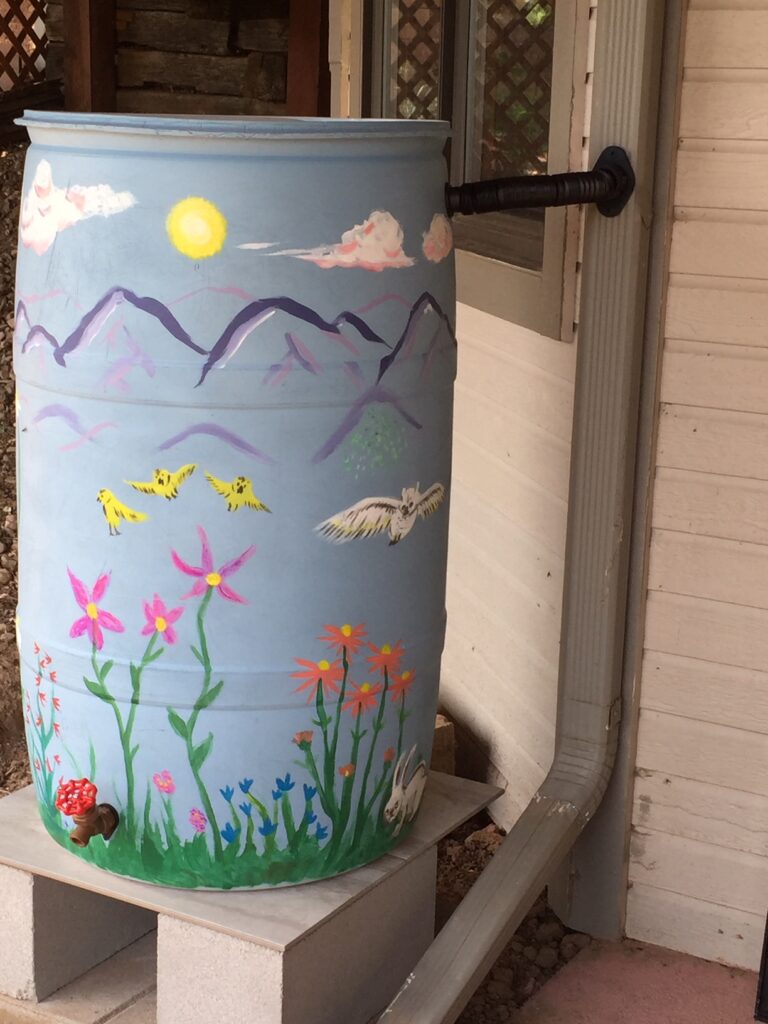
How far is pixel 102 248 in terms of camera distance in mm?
1768

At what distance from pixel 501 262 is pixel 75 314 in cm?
95

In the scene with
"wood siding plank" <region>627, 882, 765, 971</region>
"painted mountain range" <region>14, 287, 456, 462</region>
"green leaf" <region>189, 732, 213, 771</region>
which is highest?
"painted mountain range" <region>14, 287, 456, 462</region>

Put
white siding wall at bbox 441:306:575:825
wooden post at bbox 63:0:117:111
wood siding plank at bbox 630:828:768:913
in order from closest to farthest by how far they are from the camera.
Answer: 1. wood siding plank at bbox 630:828:768:913
2. white siding wall at bbox 441:306:575:825
3. wooden post at bbox 63:0:117:111

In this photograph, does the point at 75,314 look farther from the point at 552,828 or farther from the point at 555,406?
the point at 552,828

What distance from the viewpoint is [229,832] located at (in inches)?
75.7

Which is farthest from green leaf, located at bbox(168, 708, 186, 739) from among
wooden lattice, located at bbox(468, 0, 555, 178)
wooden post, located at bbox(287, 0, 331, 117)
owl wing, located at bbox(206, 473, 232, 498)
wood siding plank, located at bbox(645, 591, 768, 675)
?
wooden post, located at bbox(287, 0, 331, 117)

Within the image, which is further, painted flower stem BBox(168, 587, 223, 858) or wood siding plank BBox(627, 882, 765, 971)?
wood siding plank BBox(627, 882, 765, 971)

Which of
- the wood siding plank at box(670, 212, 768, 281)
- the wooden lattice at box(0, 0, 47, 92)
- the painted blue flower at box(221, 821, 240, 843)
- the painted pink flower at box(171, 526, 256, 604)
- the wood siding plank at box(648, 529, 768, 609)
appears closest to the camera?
the painted pink flower at box(171, 526, 256, 604)

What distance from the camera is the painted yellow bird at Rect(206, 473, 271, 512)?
1.79 m

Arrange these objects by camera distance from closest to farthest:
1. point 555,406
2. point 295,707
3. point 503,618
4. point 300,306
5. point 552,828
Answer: point 300,306 < point 295,707 < point 552,828 < point 555,406 < point 503,618

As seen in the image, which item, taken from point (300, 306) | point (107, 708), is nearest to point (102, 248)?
point (300, 306)

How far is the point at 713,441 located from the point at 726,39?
1.94 feet

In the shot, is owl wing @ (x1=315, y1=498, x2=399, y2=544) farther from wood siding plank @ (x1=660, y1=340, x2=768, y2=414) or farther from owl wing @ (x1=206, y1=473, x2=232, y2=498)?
wood siding plank @ (x1=660, y1=340, x2=768, y2=414)

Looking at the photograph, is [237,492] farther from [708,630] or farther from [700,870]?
[700,870]
